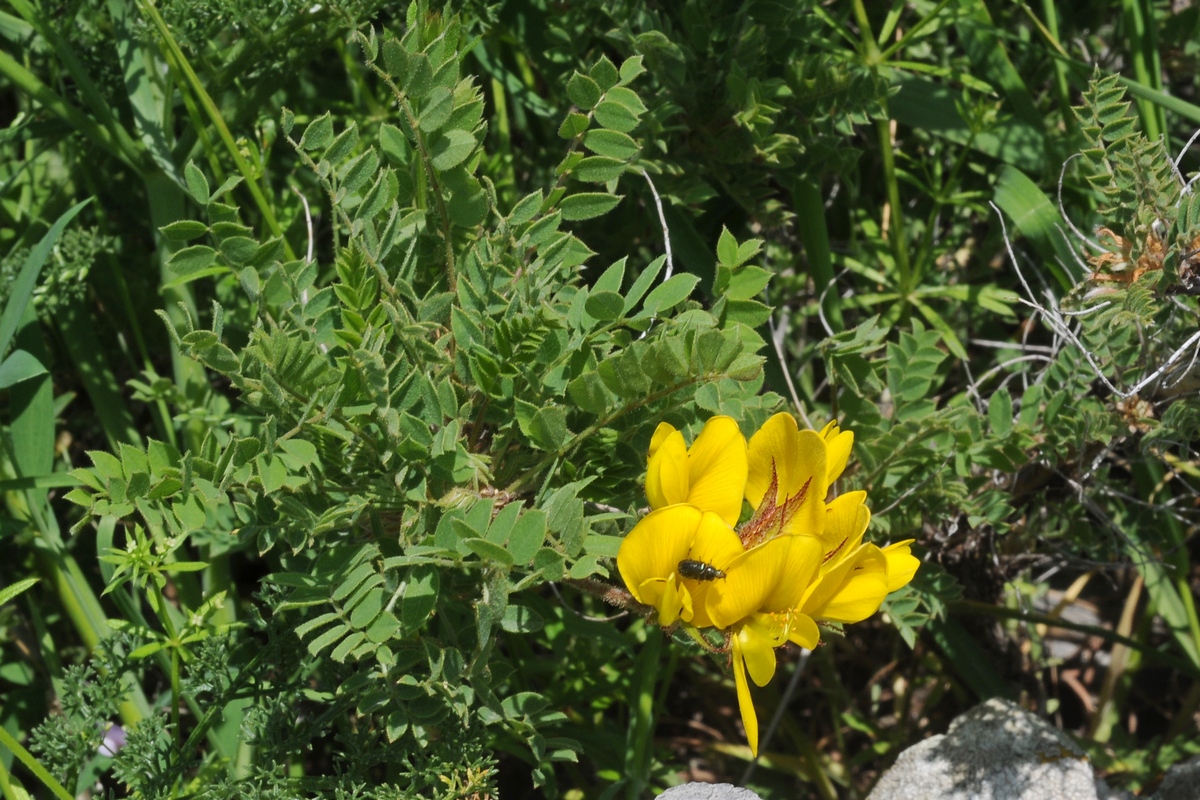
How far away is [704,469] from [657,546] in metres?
0.13

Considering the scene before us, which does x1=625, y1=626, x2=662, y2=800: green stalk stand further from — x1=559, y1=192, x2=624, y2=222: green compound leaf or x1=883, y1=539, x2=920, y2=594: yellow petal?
x1=559, y1=192, x2=624, y2=222: green compound leaf

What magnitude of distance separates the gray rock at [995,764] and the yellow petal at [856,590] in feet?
2.29

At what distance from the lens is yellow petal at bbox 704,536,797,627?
121 cm

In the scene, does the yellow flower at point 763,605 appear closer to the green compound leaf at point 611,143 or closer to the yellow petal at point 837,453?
the yellow petal at point 837,453

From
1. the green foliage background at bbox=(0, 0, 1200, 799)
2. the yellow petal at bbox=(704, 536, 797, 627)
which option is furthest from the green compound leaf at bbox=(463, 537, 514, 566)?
the yellow petal at bbox=(704, 536, 797, 627)

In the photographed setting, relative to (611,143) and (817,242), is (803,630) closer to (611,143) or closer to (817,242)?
(611,143)

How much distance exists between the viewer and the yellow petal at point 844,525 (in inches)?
50.8

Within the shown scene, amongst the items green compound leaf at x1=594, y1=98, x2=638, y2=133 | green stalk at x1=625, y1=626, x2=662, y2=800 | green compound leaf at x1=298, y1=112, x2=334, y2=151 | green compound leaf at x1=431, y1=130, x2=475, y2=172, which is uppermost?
green compound leaf at x1=298, y1=112, x2=334, y2=151

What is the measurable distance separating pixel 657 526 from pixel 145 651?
2.66 ft

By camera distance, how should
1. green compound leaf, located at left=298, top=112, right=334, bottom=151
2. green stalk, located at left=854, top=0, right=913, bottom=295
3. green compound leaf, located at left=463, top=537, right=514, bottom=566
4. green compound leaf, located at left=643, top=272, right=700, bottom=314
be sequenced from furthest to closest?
green stalk, located at left=854, top=0, right=913, bottom=295
green compound leaf, located at left=298, top=112, right=334, bottom=151
green compound leaf, located at left=643, top=272, right=700, bottom=314
green compound leaf, located at left=463, top=537, right=514, bottom=566

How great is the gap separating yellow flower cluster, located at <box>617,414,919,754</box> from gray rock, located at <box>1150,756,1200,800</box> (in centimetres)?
89

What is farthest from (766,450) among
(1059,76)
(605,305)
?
(1059,76)

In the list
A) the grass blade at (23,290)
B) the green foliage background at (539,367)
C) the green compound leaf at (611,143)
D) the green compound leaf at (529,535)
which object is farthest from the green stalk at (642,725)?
the grass blade at (23,290)

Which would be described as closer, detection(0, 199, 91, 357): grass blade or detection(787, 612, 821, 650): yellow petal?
detection(787, 612, 821, 650): yellow petal
